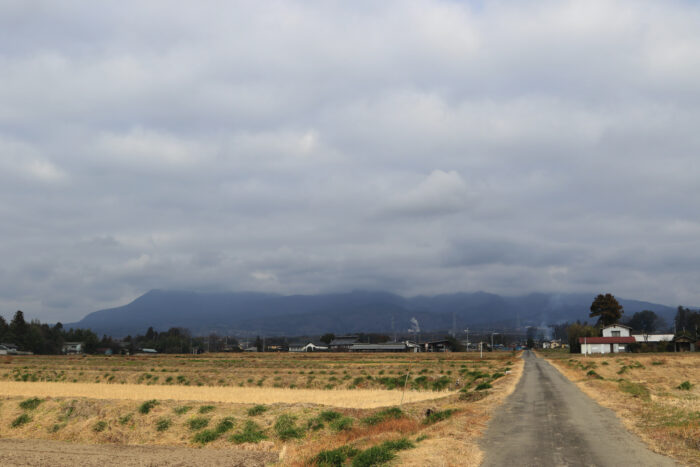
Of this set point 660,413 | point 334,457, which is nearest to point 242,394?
point 334,457

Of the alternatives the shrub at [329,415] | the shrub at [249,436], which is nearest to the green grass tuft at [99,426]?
the shrub at [249,436]

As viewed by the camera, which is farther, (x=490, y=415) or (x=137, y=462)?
(x=490, y=415)

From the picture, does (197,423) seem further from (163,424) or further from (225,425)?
(163,424)

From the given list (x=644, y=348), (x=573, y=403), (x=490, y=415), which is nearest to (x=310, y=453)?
(x=490, y=415)

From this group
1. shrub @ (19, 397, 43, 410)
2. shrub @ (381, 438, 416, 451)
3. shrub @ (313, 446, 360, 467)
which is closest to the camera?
shrub @ (313, 446, 360, 467)

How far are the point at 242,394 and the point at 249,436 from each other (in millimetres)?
20000

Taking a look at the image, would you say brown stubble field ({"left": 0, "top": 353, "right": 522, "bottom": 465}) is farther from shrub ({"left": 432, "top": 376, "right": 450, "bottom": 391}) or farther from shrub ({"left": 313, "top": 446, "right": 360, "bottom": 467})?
shrub ({"left": 432, "top": 376, "right": 450, "bottom": 391})

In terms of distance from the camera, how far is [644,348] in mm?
116375

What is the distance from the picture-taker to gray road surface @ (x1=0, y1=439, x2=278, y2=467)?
65.4ft

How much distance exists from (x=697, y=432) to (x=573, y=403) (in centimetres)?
1101

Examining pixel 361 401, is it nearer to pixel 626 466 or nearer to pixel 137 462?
pixel 137 462

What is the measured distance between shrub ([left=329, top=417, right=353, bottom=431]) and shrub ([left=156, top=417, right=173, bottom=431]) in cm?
849

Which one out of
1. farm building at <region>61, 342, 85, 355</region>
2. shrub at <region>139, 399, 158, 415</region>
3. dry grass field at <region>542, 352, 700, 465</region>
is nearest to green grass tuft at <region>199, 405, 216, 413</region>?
shrub at <region>139, 399, 158, 415</region>

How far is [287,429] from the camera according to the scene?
78.9 feet
